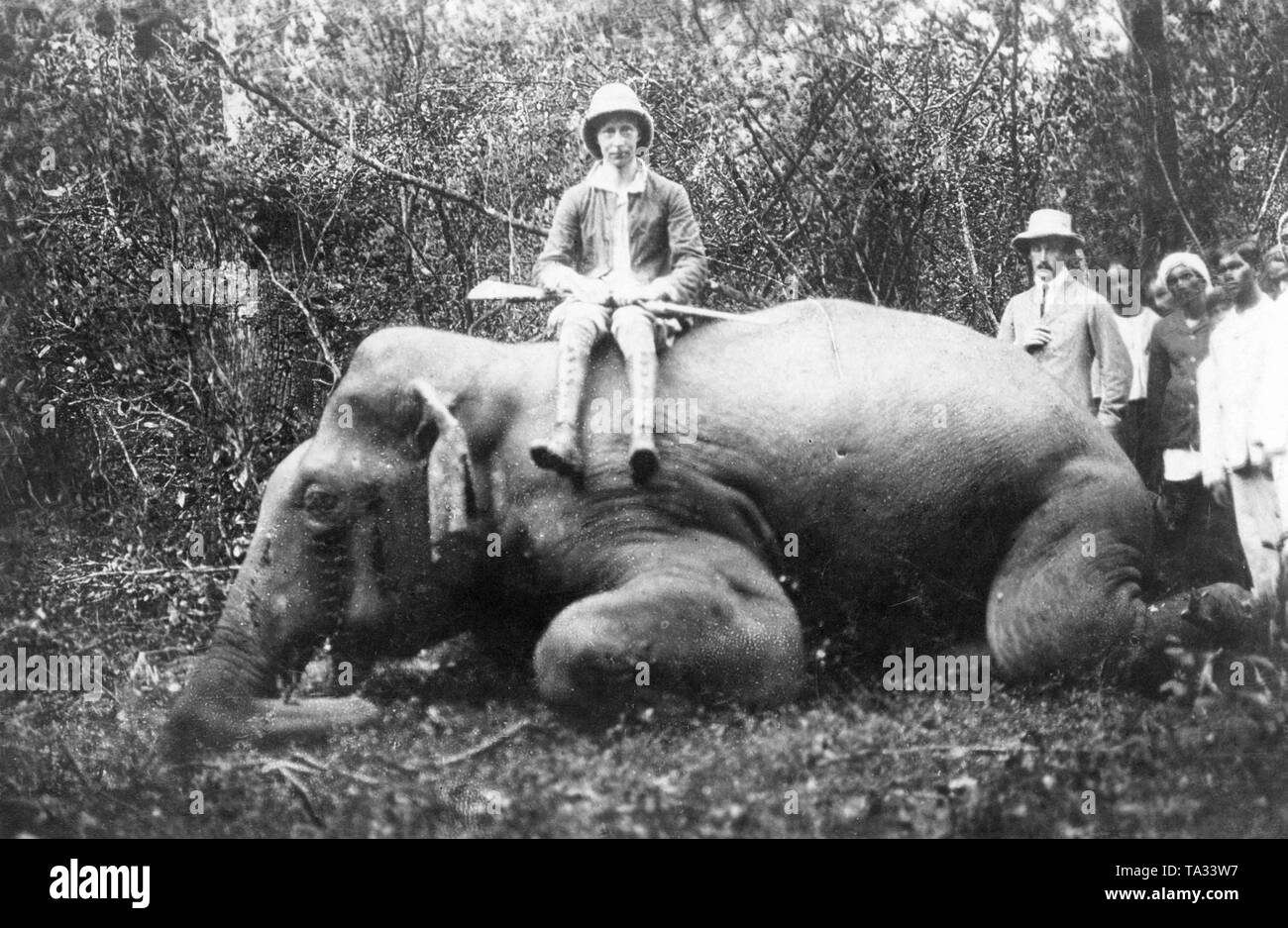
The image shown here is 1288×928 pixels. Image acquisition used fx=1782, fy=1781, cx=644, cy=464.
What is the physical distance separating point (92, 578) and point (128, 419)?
637 mm

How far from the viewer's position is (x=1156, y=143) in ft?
23.2

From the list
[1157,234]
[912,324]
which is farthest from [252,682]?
[1157,234]

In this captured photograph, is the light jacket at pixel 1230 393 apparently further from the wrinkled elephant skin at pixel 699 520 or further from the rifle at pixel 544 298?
the rifle at pixel 544 298

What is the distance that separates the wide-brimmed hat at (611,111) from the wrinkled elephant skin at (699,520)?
0.84 metres

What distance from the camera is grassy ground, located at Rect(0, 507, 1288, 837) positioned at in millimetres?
6246

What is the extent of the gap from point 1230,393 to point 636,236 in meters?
2.33

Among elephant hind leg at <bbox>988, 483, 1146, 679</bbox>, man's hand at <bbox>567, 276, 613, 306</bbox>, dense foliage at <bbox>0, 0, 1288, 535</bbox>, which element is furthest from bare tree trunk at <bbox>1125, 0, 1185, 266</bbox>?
man's hand at <bbox>567, 276, 613, 306</bbox>

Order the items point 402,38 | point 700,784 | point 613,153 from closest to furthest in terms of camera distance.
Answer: point 700,784 → point 613,153 → point 402,38

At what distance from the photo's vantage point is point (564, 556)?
6.28 m

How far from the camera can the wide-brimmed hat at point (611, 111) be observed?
674cm

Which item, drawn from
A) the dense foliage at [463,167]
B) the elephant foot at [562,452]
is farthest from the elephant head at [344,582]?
the dense foliage at [463,167]

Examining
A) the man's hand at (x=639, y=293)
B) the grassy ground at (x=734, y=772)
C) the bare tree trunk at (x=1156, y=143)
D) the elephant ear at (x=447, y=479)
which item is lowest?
the grassy ground at (x=734, y=772)

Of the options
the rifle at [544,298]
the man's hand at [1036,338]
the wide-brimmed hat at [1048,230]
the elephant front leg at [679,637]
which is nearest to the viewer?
the elephant front leg at [679,637]

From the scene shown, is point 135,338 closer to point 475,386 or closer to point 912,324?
point 475,386
